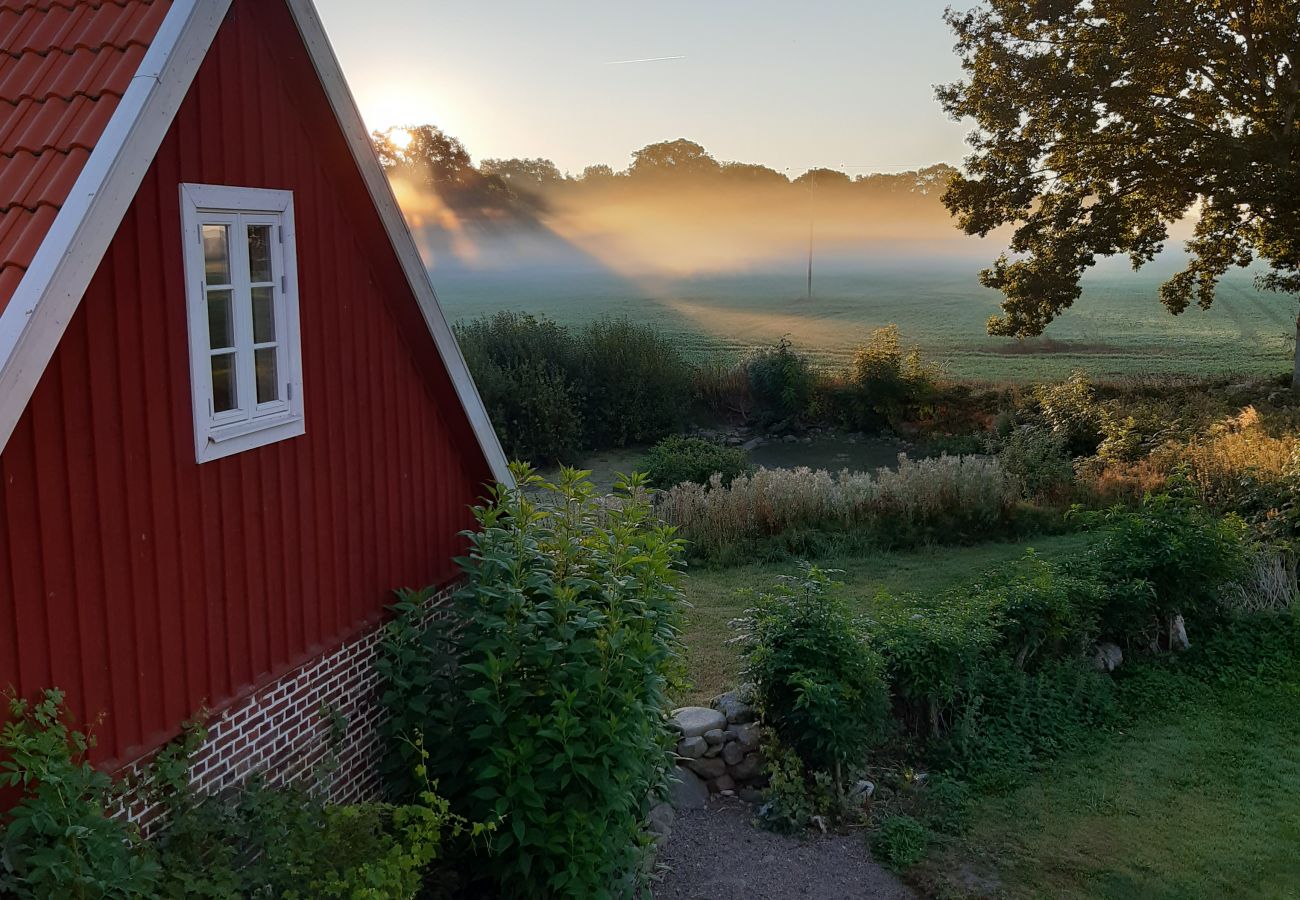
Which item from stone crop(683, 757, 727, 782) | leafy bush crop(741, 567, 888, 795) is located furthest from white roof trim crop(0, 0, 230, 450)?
stone crop(683, 757, 727, 782)

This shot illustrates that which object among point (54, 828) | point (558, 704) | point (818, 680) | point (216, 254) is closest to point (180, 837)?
point (54, 828)

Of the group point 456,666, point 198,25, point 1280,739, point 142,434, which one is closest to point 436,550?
point 456,666

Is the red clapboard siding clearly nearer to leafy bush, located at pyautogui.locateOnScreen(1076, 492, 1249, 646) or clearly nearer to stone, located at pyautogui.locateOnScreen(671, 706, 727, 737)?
stone, located at pyautogui.locateOnScreen(671, 706, 727, 737)

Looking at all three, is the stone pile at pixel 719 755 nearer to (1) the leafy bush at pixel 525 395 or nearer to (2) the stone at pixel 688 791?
(2) the stone at pixel 688 791

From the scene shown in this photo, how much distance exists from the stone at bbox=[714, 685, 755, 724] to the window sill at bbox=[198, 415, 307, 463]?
4.65 metres

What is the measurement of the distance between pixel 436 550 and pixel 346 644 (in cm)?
127

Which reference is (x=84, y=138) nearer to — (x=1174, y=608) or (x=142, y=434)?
(x=142, y=434)

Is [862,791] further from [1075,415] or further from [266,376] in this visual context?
[1075,415]

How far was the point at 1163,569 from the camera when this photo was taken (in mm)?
11594

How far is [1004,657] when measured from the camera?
1045cm

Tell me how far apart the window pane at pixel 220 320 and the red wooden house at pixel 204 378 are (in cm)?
2

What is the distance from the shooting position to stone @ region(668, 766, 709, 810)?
883 centimetres

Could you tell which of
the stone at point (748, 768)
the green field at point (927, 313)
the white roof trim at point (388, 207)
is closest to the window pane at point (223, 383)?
the white roof trim at point (388, 207)

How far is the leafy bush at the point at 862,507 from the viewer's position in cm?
1675
